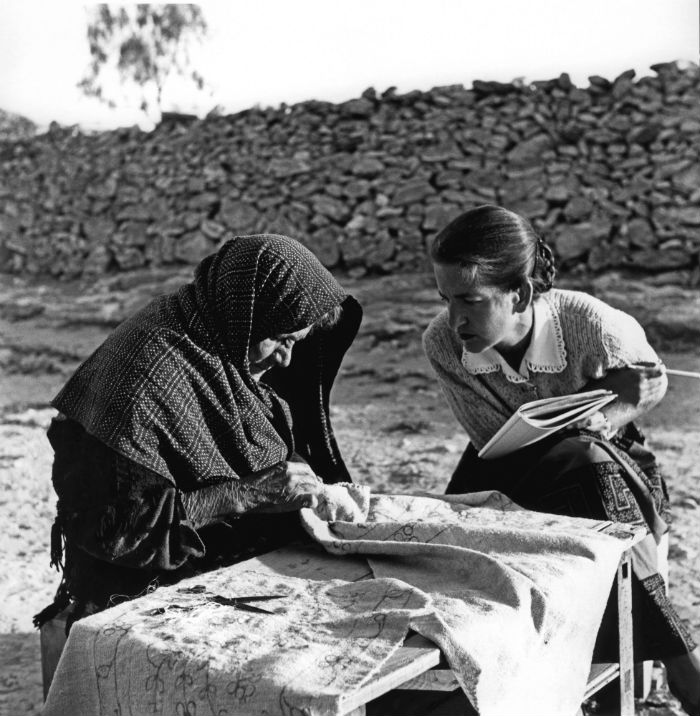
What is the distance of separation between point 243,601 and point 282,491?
1.36 ft

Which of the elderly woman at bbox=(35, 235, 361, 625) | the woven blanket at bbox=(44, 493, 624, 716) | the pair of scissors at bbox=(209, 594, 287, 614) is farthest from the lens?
the elderly woman at bbox=(35, 235, 361, 625)

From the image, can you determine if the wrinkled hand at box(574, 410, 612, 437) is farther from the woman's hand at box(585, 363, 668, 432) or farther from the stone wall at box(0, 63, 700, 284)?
the stone wall at box(0, 63, 700, 284)

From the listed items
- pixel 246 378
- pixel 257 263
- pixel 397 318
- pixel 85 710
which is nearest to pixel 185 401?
pixel 246 378

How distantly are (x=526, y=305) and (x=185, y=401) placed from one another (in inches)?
47.1

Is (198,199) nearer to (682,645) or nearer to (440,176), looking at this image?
(440,176)

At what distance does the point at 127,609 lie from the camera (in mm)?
2006

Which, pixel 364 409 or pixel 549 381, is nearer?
pixel 549 381

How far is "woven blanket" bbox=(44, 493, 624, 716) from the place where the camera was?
1.72 meters

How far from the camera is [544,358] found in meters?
3.06

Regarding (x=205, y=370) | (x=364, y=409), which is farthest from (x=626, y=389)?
(x=364, y=409)

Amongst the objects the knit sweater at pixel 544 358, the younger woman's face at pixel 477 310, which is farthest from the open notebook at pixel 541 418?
the younger woman's face at pixel 477 310

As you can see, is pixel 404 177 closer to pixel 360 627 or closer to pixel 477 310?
pixel 477 310

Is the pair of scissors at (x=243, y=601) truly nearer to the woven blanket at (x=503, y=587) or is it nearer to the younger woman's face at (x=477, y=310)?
the woven blanket at (x=503, y=587)

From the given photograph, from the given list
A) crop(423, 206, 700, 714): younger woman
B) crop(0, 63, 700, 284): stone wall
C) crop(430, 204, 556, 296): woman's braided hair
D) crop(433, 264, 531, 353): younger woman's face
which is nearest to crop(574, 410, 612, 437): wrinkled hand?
crop(423, 206, 700, 714): younger woman
